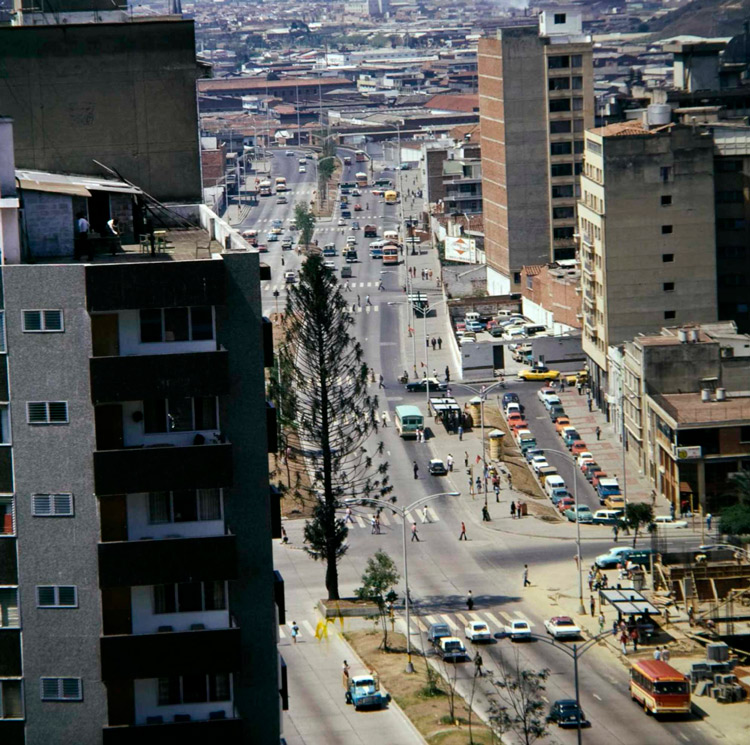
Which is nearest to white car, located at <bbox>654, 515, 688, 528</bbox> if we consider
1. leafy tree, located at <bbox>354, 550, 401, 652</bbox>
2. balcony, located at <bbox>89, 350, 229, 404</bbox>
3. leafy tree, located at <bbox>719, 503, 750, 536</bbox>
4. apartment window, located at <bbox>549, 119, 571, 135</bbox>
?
leafy tree, located at <bbox>719, 503, 750, 536</bbox>

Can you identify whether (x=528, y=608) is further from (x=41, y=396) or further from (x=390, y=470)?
(x=41, y=396)

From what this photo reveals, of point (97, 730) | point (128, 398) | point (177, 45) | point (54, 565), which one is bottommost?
point (97, 730)

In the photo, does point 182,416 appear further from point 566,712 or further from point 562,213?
point 562,213

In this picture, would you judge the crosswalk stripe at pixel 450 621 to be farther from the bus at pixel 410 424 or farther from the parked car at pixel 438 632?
the bus at pixel 410 424

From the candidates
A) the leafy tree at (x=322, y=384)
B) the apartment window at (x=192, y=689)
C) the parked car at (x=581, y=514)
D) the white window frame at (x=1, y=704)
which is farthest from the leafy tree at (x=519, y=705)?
the white window frame at (x=1, y=704)

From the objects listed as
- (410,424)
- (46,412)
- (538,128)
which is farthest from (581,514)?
(46,412)

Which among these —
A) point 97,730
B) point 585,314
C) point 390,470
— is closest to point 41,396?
point 97,730
